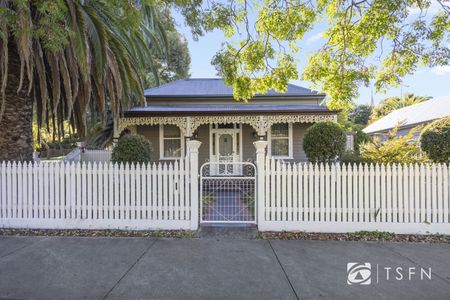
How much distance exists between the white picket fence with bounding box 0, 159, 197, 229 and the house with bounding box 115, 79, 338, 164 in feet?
20.4

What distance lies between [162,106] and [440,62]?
11.2 meters

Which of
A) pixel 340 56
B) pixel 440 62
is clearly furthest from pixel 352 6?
pixel 440 62

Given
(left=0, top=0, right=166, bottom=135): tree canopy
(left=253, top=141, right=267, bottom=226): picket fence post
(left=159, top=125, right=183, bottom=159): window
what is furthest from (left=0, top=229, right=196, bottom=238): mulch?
(left=159, top=125, right=183, bottom=159): window

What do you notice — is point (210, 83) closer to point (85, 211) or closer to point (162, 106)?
point (162, 106)

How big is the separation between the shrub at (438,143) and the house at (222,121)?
5.33 meters

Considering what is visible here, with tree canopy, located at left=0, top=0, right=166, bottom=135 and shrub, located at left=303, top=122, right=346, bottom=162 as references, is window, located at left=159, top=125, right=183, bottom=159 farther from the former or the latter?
shrub, located at left=303, top=122, right=346, bottom=162

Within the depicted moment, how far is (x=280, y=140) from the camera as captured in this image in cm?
1308

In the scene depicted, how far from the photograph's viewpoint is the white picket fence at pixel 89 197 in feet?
18.9

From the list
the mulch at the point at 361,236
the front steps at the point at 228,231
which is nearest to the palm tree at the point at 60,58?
the front steps at the point at 228,231

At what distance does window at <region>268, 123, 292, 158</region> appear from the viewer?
42.5 ft

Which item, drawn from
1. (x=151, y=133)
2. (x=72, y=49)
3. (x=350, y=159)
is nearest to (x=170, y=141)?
(x=151, y=133)

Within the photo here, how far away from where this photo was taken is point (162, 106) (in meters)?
13.9

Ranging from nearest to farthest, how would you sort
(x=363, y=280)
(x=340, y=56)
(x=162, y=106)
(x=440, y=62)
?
(x=363, y=280) → (x=440, y=62) → (x=340, y=56) → (x=162, y=106)

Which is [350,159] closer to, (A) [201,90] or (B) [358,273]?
(B) [358,273]
